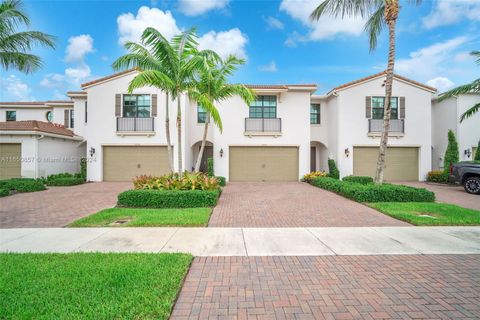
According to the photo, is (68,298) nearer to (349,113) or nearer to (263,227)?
→ (263,227)

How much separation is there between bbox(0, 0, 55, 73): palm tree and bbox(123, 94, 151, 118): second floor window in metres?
4.70

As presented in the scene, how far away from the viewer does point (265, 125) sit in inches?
663

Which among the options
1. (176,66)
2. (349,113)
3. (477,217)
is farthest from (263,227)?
(349,113)

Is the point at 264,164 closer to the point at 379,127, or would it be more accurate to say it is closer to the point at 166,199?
the point at 379,127

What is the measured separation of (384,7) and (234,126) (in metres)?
10.1

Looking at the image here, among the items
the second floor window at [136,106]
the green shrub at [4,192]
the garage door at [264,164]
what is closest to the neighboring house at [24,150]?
the green shrub at [4,192]

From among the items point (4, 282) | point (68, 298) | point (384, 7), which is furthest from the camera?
point (384, 7)

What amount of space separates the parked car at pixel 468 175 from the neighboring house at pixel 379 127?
183 inches

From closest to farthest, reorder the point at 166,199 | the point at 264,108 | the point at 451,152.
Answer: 1. the point at 166,199
2. the point at 451,152
3. the point at 264,108

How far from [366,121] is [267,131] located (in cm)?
680

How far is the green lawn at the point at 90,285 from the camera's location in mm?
2695

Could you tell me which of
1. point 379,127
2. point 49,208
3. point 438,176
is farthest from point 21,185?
point 438,176

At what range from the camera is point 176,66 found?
31.8 ft

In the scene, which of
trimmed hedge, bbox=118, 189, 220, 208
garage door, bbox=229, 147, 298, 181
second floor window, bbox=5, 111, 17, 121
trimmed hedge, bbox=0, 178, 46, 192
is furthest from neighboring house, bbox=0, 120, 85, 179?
garage door, bbox=229, 147, 298, 181
